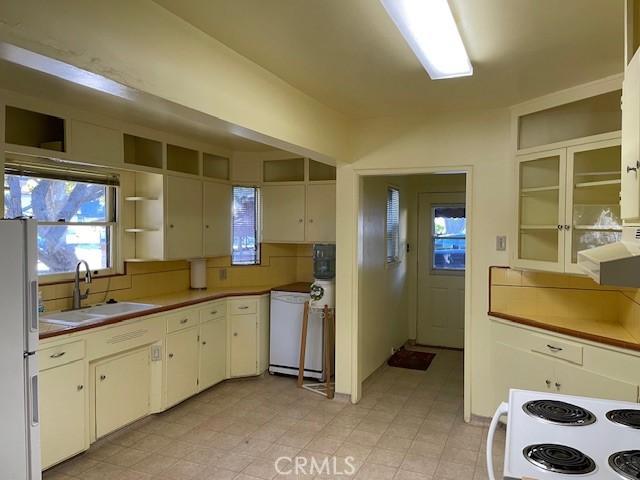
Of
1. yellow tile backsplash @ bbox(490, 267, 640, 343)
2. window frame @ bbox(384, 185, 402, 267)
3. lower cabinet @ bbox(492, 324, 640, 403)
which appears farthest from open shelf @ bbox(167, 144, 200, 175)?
lower cabinet @ bbox(492, 324, 640, 403)

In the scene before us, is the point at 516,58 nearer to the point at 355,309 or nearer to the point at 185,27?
the point at 185,27

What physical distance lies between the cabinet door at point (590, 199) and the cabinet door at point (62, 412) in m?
3.21

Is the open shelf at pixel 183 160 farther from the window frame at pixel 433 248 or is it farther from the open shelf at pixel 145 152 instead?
the window frame at pixel 433 248

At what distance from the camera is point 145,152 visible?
4.09 metres

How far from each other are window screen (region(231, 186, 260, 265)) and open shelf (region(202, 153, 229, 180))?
211 millimetres

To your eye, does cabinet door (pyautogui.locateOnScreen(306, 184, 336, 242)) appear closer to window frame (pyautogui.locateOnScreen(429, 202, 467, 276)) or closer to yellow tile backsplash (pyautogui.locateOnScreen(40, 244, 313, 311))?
yellow tile backsplash (pyautogui.locateOnScreen(40, 244, 313, 311))

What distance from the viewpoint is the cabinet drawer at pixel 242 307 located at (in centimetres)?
442

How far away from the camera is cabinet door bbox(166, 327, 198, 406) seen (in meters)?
3.68

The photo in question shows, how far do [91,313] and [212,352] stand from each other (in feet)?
3.81

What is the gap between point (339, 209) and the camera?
3.96 meters

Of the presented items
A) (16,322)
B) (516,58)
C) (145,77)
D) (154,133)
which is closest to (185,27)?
(145,77)

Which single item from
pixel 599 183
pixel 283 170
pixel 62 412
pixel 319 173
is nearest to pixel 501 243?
pixel 599 183

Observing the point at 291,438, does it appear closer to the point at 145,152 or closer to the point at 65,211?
the point at 65,211

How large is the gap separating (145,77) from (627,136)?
169 centimetres
